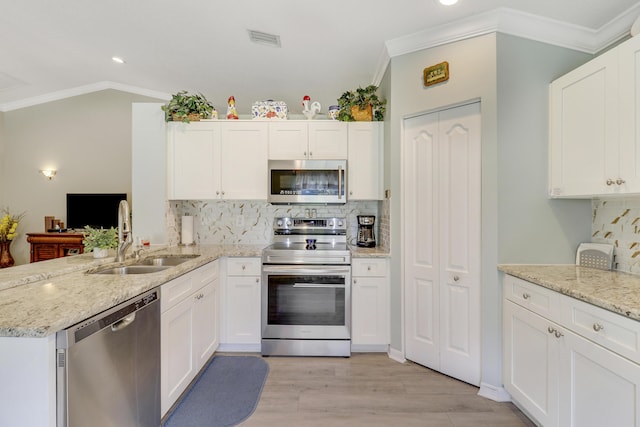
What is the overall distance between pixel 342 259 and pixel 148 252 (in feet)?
5.63

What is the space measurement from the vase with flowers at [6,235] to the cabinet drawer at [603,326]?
6.82 m

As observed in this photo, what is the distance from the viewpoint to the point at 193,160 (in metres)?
3.00

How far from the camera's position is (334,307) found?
2.63m

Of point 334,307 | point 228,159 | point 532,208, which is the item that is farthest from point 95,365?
point 532,208

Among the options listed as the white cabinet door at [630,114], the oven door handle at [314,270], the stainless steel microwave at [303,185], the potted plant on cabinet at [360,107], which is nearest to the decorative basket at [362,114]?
the potted plant on cabinet at [360,107]

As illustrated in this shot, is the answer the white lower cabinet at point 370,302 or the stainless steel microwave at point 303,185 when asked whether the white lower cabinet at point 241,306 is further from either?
the white lower cabinet at point 370,302

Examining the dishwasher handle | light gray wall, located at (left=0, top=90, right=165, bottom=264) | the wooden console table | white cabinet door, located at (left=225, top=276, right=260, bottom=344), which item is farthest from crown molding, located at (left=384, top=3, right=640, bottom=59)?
the wooden console table

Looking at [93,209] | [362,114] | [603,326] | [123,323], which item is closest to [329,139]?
[362,114]

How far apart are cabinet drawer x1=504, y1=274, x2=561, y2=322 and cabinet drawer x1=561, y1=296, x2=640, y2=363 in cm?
7

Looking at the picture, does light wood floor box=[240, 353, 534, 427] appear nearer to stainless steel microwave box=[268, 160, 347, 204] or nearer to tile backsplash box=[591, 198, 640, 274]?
tile backsplash box=[591, 198, 640, 274]

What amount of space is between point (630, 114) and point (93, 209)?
6009 mm

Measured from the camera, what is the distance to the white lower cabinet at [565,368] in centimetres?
120

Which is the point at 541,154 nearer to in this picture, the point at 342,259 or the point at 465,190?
the point at 465,190

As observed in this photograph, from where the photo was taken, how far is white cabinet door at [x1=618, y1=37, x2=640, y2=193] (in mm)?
1521
